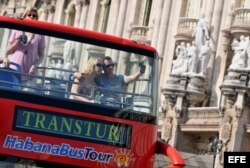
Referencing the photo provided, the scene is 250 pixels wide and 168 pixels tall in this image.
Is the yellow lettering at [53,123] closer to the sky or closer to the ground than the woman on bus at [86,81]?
closer to the ground

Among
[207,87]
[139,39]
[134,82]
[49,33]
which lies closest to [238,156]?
[134,82]

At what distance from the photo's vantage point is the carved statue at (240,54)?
31.4m

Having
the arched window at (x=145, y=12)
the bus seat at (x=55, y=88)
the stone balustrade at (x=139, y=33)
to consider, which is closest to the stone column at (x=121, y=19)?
the arched window at (x=145, y=12)

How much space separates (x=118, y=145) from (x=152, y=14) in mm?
28303

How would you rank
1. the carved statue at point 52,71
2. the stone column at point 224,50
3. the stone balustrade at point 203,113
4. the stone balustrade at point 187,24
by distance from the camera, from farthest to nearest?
the stone balustrade at point 187,24
the stone column at point 224,50
the stone balustrade at point 203,113
the carved statue at point 52,71

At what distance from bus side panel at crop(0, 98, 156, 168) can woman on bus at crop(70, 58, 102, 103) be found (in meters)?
0.36

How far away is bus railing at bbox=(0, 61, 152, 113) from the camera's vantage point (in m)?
15.4

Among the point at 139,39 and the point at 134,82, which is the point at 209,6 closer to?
the point at 139,39

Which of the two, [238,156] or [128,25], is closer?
[238,156]

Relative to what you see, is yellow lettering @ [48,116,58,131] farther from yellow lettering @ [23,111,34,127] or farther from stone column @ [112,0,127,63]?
stone column @ [112,0,127,63]

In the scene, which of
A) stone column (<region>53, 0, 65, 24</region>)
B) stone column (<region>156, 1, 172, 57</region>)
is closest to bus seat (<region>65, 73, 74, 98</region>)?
stone column (<region>156, 1, 172, 57</region>)

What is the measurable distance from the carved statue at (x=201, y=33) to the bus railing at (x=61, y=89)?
1959cm

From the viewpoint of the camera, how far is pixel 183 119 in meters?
35.7

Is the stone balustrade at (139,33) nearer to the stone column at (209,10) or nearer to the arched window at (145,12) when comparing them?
the arched window at (145,12)
